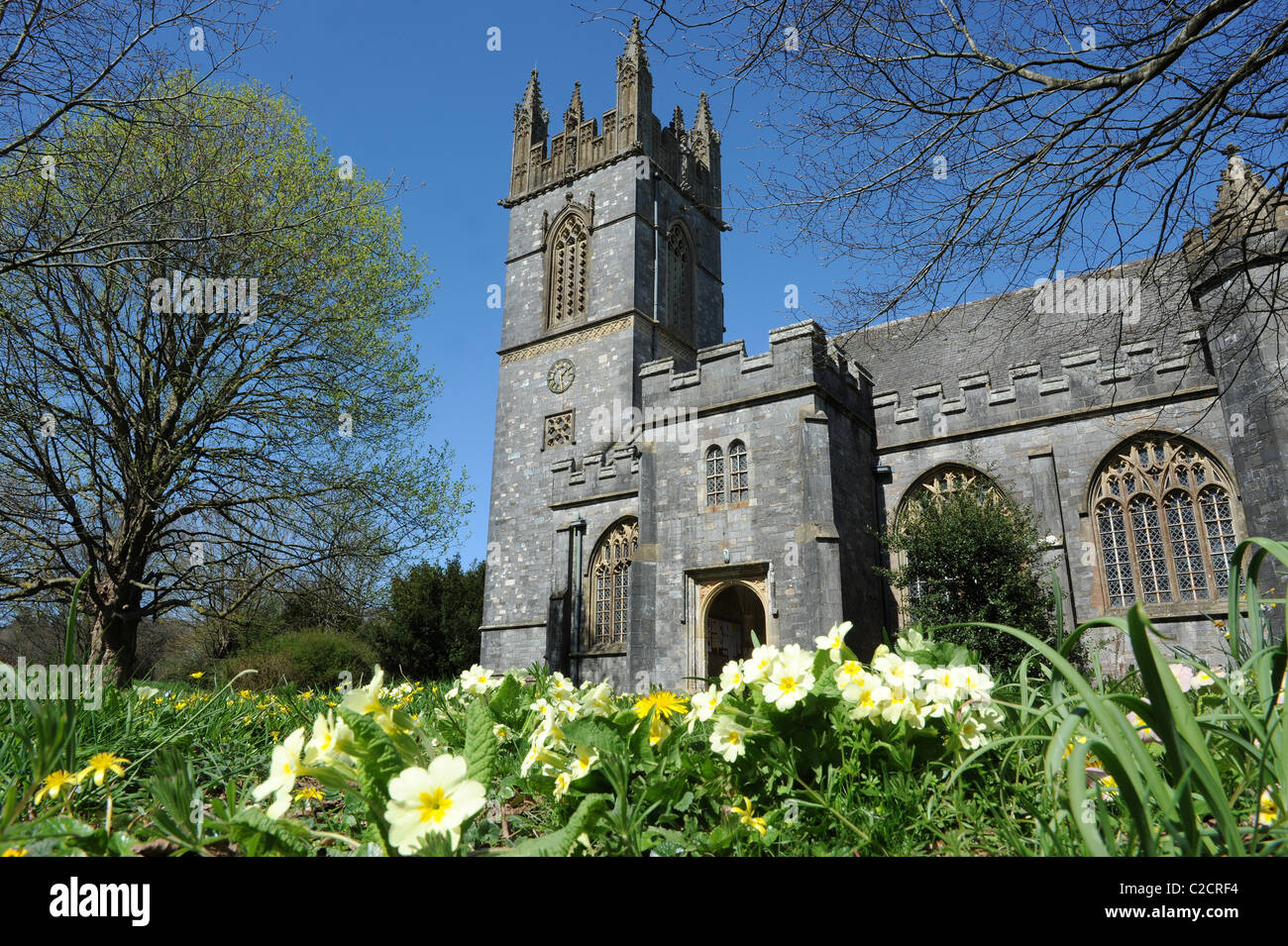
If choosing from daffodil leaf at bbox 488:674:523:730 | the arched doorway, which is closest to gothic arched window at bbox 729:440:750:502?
the arched doorway

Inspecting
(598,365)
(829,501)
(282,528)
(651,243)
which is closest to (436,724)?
(282,528)

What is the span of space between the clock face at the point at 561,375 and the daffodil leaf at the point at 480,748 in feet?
79.0

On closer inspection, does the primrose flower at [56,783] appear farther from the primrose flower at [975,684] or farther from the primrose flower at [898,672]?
the primrose flower at [975,684]

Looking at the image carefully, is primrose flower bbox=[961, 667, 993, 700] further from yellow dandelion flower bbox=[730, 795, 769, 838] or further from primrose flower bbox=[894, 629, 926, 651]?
yellow dandelion flower bbox=[730, 795, 769, 838]

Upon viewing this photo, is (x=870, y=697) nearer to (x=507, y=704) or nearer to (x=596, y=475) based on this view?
(x=507, y=704)

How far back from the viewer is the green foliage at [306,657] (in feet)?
47.9

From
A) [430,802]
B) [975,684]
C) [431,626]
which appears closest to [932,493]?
[975,684]

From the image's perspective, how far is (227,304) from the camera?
10422mm

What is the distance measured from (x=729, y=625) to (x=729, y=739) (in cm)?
1576

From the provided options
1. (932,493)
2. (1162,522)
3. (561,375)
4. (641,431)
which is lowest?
(1162,522)

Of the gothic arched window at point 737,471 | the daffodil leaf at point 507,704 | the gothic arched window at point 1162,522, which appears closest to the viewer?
the daffodil leaf at point 507,704

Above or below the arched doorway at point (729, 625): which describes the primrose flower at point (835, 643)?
below

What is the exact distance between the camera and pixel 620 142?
2719 cm

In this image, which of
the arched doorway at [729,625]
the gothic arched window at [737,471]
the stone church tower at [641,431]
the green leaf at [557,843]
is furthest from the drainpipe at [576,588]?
the green leaf at [557,843]
